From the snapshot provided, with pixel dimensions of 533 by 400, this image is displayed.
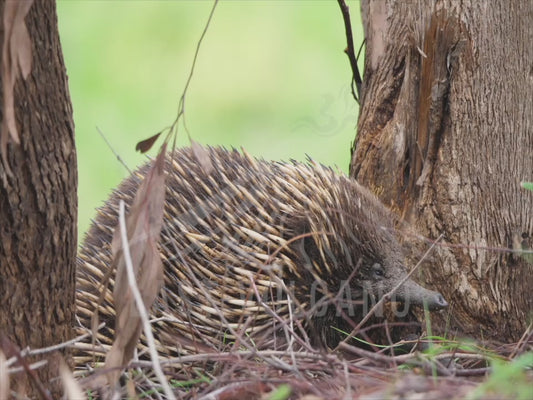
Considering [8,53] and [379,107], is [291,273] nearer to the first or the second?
[379,107]

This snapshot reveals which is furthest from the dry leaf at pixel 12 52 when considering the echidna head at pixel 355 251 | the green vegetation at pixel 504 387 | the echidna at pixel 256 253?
the echidna head at pixel 355 251

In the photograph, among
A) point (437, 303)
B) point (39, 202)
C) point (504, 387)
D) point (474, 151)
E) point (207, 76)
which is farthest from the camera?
point (207, 76)

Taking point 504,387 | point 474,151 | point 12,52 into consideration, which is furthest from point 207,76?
point 504,387

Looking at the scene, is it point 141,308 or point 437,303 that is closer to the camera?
point 141,308

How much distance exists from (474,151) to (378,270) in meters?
0.49

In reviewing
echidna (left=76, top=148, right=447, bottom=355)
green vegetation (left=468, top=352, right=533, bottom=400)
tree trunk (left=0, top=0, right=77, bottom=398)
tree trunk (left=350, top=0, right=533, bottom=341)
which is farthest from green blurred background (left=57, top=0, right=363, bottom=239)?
green vegetation (left=468, top=352, right=533, bottom=400)

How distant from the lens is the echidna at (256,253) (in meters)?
2.77

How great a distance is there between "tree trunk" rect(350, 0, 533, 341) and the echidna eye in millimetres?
134

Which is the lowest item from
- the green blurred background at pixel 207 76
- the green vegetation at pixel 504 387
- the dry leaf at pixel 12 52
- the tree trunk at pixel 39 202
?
the green vegetation at pixel 504 387

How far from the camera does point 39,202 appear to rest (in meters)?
1.84

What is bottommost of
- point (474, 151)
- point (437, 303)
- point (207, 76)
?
point (437, 303)

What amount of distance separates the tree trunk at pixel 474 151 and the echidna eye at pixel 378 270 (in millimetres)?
134

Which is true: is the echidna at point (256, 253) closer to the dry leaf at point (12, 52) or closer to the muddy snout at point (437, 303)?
the muddy snout at point (437, 303)

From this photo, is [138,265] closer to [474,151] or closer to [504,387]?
[504,387]
